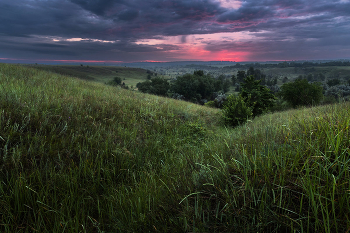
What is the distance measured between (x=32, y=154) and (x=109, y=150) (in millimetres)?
1341

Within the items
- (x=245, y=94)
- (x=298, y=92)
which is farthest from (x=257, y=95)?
(x=298, y=92)

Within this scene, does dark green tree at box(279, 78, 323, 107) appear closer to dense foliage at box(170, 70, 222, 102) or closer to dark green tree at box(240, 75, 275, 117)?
dark green tree at box(240, 75, 275, 117)

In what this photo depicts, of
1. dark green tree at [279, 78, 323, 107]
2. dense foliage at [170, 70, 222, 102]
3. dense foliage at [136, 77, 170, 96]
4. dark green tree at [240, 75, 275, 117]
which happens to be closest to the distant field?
dense foliage at [136, 77, 170, 96]

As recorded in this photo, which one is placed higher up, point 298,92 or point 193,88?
point 193,88

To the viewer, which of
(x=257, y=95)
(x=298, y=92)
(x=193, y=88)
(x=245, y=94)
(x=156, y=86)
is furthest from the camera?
(x=193, y=88)

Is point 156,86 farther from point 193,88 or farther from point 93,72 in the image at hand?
point 93,72

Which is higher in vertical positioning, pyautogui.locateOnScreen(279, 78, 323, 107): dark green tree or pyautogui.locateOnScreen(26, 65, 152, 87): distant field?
pyautogui.locateOnScreen(26, 65, 152, 87): distant field

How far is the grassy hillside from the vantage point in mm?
1549

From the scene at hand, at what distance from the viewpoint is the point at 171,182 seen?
2463 mm

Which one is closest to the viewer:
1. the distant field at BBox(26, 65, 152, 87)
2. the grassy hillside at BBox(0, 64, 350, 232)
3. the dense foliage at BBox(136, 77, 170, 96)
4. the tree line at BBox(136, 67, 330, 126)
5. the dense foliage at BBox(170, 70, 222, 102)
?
the grassy hillside at BBox(0, 64, 350, 232)

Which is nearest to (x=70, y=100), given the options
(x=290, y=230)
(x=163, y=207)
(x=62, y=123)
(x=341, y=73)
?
(x=62, y=123)

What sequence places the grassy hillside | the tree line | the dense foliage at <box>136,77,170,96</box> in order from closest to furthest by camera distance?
the grassy hillside < the tree line < the dense foliage at <box>136,77,170,96</box>

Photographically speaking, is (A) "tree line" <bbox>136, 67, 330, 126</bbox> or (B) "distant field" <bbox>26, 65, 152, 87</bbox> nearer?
(A) "tree line" <bbox>136, 67, 330, 126</bbox>

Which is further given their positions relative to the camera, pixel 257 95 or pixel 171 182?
pixel 257 95
